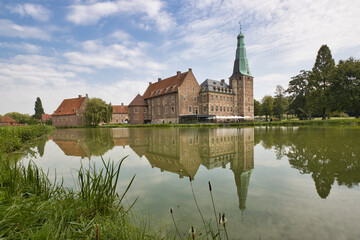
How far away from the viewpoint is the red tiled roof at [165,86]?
53031 millimetres

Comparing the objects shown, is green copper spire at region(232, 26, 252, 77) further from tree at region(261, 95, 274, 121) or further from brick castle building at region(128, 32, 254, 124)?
tree at region(261, 95, 274, 121)

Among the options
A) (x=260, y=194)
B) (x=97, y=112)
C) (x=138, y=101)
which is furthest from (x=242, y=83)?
(x=260, y=194)

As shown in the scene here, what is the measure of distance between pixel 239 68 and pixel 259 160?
5979cm

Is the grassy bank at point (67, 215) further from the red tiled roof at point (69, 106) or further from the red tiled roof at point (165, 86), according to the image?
the red tiled roof at point (69, 106)

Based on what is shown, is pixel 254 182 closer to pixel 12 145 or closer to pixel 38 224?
pixel 38 224

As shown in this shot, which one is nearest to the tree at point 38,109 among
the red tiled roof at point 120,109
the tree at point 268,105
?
the red tiled roof at point 120,109

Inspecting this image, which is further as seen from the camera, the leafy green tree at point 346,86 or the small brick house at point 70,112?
the small brick house at point 70,112

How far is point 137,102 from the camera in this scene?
61281 mm

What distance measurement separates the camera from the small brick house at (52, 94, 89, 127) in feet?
209

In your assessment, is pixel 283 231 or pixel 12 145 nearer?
pixel 283 231

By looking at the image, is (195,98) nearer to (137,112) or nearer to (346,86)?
(137,112)

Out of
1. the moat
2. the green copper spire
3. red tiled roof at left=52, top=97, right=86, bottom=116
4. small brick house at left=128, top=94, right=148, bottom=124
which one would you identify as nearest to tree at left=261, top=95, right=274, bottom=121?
the green copper spire

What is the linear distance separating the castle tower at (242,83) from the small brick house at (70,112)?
51.0 metres

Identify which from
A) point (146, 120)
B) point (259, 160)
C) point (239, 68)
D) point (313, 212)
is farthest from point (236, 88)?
point (313, 212)
